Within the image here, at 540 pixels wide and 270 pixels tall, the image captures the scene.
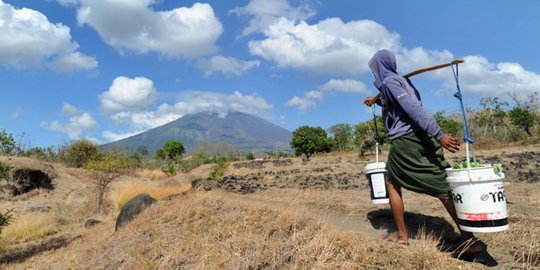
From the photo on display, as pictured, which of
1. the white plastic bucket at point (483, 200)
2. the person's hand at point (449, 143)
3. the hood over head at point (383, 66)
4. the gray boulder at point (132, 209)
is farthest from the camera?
the gray boulder at point (132, 209)

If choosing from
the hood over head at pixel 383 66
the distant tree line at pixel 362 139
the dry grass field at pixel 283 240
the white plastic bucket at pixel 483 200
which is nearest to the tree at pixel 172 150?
the distant tree line at pixel 362 139

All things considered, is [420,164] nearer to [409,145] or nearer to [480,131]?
[409,145]

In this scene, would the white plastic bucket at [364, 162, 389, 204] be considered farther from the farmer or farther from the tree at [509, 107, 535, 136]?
the tree at [509, 107, 535, 136]

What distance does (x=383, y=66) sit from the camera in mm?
3676

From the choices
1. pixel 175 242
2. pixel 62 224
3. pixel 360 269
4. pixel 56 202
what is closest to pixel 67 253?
pixel 175 242

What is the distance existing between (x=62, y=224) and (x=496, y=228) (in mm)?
11439

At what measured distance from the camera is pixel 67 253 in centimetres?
754

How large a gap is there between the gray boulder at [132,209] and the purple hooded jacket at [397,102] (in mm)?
5773

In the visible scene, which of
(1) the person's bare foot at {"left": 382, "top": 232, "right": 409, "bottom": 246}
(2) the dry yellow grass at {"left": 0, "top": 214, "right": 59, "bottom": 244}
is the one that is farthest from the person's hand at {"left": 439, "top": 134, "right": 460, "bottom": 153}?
(2) the dry yellow grass at {"left": 0, "top": 214, "right": 59, "bottom": 244}

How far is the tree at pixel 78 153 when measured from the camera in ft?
85.5

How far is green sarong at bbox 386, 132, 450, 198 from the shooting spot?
3363 mm

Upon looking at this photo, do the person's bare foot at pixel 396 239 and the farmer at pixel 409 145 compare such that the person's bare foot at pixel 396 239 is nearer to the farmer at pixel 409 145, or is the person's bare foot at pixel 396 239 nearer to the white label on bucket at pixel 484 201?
the farmer at pixel 409 145

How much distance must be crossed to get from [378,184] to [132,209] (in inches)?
215

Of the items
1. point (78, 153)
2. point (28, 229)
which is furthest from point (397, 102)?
point (78, 153)
